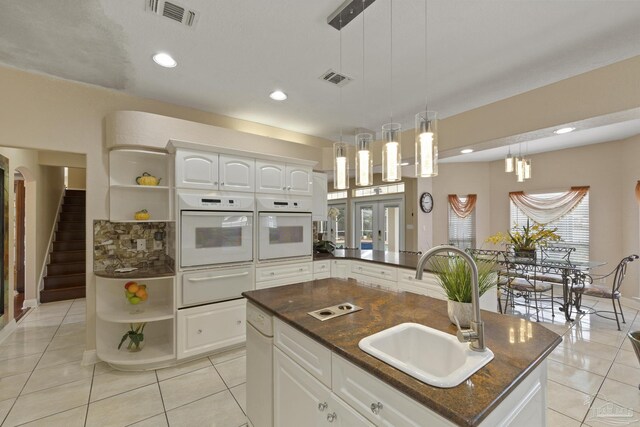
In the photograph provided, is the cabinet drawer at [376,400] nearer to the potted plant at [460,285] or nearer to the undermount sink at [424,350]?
the undermount sink at [424,350]

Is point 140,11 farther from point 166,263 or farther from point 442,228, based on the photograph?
point 442,228

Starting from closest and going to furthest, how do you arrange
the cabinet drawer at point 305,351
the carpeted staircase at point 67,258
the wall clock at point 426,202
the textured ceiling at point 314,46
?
the cabinet drawer at point 305,351
the textured ceiling at point 314,46
the carpeted staircase at point 67,258
the wall clock at point 426,202

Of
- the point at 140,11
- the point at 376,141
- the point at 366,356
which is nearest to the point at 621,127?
the point at 376,141

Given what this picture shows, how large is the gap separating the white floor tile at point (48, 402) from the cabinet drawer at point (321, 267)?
2.58 meters

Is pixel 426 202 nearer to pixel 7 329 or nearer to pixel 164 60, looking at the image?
pixel 164 60

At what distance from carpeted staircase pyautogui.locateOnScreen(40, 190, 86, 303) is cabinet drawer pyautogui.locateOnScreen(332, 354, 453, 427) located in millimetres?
6241

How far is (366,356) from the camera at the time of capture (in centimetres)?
114

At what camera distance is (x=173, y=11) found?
6.30 ft

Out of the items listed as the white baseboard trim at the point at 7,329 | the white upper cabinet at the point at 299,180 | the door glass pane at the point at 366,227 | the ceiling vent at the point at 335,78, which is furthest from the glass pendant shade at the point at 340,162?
the door glass pane at the point at 366,227

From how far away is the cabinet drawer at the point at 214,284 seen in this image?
288 cm

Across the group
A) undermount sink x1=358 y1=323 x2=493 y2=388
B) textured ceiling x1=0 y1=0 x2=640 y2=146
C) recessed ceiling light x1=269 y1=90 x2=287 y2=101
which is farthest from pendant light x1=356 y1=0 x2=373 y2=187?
recessed ceiling light x1=269 y1=90 x2=287 y2=101

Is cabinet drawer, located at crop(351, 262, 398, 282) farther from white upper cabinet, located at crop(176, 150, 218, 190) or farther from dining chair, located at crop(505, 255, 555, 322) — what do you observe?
white upper cabinet, located at crop(176, 150, 218, 190)

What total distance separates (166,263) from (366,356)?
299 centimetres

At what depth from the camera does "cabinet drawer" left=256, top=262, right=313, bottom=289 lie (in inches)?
134
